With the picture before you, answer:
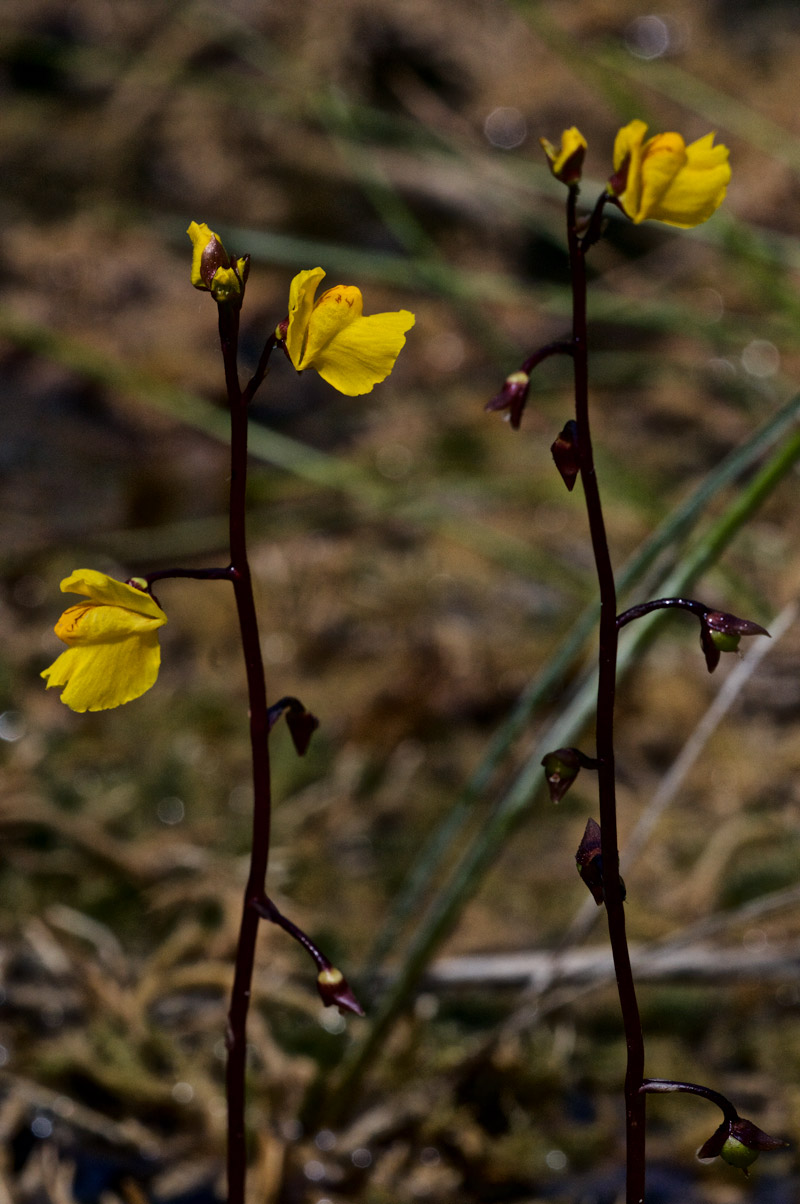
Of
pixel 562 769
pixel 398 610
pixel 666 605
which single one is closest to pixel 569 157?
pixel 666 605

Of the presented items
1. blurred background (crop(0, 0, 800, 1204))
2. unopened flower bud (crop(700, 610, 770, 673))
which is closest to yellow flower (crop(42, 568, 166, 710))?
unopened flower bud (crop(700, 610, 770, 673))

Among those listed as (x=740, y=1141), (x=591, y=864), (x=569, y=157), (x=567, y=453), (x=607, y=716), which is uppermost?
(x=569, y=157)

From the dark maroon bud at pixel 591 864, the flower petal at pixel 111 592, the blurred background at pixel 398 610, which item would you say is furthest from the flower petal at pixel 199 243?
the blurred background at pixel 398 610

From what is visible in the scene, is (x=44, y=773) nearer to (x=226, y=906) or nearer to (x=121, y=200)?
(x=226, y=906)

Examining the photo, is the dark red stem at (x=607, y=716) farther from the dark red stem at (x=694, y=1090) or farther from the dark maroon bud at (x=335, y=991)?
the dark maroon bud at (x=335, y=991)

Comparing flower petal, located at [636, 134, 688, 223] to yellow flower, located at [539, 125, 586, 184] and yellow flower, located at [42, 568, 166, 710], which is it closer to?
yellow flower, located at [539, 125, 586, 184]

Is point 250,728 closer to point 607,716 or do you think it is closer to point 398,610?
point 607,716
